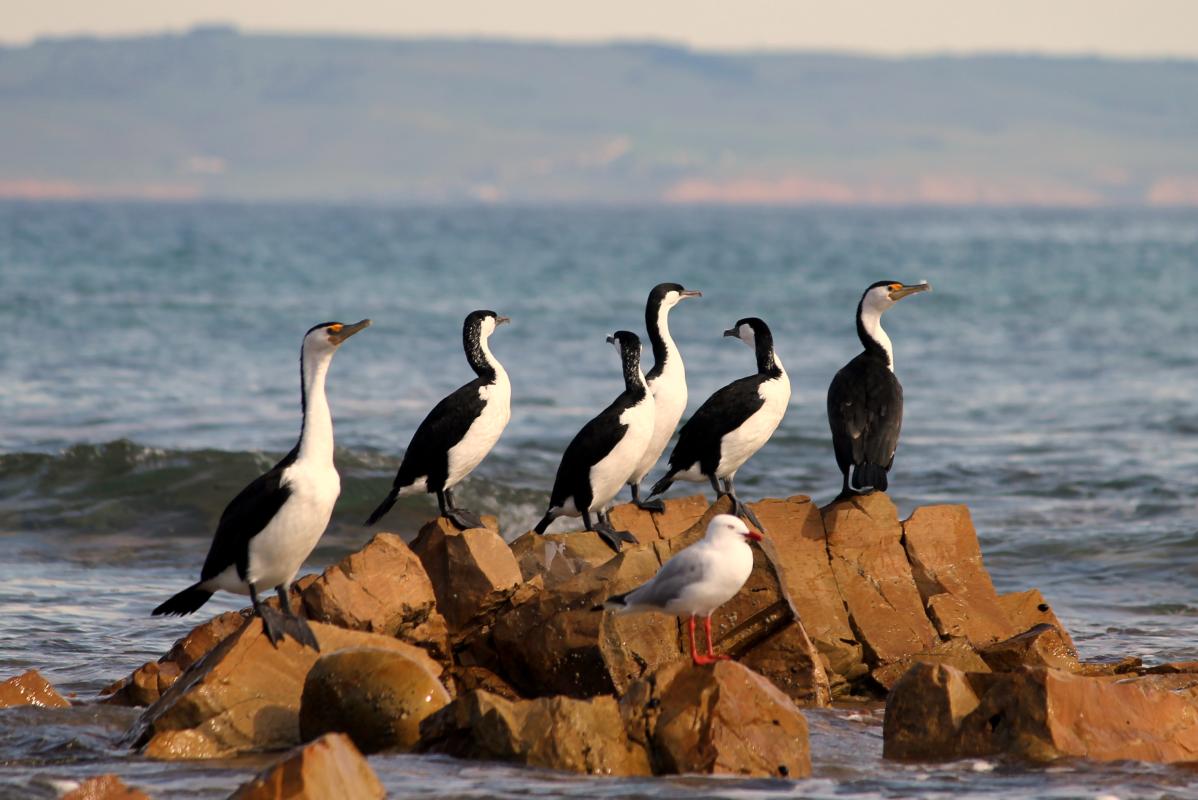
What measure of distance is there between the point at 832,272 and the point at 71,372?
3786 cm

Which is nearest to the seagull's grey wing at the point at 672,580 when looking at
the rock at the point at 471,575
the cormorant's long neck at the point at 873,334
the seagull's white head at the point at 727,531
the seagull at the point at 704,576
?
the seagull at the point at 704,576

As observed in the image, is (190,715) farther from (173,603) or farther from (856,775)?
(856,775)

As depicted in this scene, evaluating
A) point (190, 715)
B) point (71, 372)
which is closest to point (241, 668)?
point (190, 715)

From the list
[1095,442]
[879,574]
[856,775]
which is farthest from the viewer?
[1095,442]

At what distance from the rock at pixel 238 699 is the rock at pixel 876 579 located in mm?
2514

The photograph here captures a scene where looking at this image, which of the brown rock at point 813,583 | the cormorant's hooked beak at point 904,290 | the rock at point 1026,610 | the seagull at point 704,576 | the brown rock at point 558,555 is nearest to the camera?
the seagull at point 704,576

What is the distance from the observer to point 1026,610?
9.91 meters

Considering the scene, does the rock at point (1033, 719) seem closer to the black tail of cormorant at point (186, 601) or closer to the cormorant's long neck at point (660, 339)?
the black tail of cormorant at point (186, 601)

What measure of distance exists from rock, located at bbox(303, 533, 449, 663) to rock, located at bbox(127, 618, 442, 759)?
1.10ft

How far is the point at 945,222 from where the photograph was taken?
5517 inches

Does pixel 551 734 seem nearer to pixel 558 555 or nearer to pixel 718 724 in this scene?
pixel 718 724

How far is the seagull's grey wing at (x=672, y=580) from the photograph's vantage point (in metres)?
7.60

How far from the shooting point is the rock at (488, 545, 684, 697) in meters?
8.23

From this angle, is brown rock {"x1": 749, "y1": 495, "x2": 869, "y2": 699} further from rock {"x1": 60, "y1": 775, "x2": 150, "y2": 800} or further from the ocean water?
rock {"x1": 60, "y1": 775, "x2": 150, "y2": 800}
